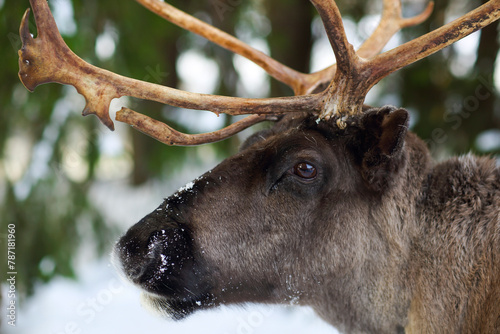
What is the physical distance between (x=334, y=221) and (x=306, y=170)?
1.04ft

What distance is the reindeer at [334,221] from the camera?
2463 mm

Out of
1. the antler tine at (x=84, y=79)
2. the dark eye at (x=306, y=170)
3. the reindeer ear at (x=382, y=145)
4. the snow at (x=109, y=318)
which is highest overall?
the reindeer ear at (x=382, y=145)

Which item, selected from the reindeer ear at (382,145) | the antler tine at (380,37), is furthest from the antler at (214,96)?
the antler tine at (380,37)

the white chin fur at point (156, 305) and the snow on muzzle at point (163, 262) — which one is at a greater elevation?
the snow on muzzle at point (163, 262)

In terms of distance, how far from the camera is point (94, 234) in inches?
242

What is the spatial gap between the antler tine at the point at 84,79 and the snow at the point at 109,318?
10.5ft

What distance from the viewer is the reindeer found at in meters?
2.46

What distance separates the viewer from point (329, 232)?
259 cm

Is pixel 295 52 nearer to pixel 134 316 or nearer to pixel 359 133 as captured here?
pixel 134 316

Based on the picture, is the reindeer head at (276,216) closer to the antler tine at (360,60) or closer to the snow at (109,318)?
the antler tine at (360,60)

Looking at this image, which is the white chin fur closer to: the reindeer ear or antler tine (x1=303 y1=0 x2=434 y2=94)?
the reindeer ear

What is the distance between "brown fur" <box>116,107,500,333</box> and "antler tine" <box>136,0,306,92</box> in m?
1.02

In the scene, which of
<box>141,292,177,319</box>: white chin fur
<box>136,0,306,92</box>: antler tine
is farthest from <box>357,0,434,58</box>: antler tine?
<box>141,292,177,319</box>: white chin fur

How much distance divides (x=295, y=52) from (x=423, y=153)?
5039mm
